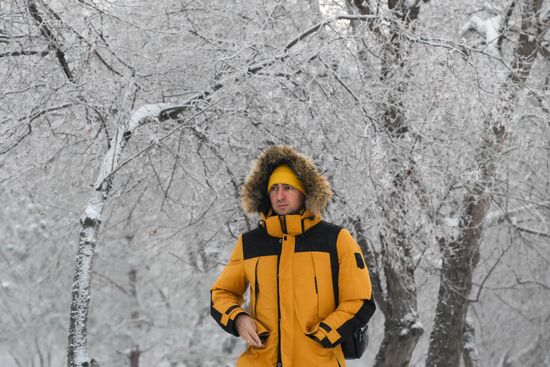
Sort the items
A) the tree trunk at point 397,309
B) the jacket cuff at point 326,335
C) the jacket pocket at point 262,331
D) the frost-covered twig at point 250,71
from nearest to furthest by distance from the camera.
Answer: the jacket cuff at point 326,335 → the jacket pocket at point 262,331 → the frost-covered twig at point 250,71 → the tree trunk at point 397,309

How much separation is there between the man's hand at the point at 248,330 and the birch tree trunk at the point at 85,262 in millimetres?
1858

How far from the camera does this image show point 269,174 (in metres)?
3.24

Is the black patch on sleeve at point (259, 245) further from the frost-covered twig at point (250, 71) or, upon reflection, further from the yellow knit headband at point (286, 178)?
the frost-covered twig at point (250, 71)

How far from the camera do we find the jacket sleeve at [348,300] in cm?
276

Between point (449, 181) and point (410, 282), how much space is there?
4.27 feet

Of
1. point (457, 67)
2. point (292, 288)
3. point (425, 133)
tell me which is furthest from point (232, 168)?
point (292, 288)

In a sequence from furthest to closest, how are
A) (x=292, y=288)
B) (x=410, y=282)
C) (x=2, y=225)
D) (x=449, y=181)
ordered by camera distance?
(x=2, y=225) → (x=410, y=282) → (x=449, y=181) → (x=292, y=288)

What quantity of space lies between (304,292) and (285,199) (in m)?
0.44

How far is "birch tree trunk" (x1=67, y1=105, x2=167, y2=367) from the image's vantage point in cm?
443

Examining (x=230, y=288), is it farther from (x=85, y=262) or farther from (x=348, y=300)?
(x=85, y=262)

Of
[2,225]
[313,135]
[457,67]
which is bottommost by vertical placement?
[313,135]

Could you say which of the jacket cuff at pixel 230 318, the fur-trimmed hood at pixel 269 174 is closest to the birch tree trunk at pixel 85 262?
the fur-trimmed hood at pixel 269 174

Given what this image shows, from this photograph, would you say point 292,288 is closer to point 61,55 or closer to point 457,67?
point 61,55

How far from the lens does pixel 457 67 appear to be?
5.25 meters
